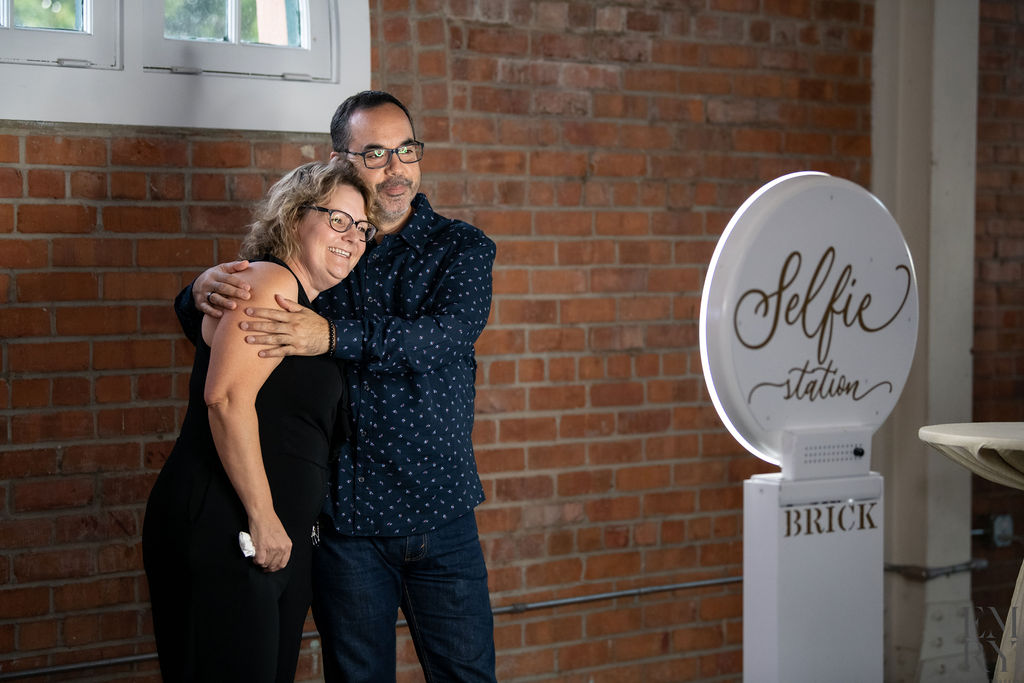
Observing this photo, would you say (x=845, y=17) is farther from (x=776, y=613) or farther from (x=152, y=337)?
(x=152, y=337)

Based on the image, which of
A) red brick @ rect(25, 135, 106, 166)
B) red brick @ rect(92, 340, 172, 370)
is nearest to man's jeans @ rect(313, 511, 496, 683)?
red brick @ rect(92, 340, 172, 370)

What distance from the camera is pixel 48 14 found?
281cm

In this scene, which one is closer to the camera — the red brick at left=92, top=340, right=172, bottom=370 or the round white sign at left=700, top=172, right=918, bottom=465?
the round white sign at left=700, top=172, right=918, bottom=465

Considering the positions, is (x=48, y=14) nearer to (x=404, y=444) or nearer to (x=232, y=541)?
(x=404, y=444)

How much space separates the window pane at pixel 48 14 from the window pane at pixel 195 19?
24 centimetres

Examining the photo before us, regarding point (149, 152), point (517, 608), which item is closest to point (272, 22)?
point (149, 152)

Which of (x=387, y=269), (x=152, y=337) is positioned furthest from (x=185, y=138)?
(x=387, y=269)

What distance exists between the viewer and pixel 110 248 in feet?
9.37

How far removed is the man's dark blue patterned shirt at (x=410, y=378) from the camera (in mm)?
2203

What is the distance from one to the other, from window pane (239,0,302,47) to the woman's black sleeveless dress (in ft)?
4.63

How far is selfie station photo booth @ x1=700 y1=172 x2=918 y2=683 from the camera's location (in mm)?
2479

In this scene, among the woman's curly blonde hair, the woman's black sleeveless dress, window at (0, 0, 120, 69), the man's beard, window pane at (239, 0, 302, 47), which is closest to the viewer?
the woman's black sleeveless dress

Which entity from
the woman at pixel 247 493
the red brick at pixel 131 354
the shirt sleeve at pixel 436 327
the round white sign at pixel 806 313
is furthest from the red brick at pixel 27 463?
the round white sign at pixel 806 313

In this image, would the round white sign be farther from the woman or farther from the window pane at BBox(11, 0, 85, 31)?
the window pane at BBox(11, 0, 85, 31)
